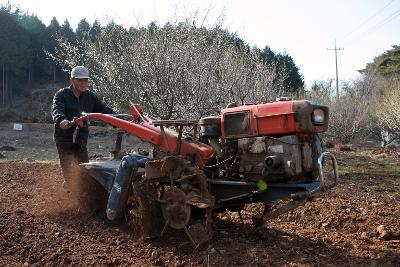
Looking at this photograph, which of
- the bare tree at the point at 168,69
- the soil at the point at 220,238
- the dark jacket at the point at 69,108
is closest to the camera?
the soil at the point at 220,238

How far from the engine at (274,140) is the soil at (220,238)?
70 cm

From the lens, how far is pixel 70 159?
655 centimetres

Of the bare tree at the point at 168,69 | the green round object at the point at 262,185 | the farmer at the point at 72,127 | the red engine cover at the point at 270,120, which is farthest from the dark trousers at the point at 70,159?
the bare tree at the point at 168,69

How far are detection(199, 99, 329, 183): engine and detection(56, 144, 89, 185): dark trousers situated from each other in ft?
7.43

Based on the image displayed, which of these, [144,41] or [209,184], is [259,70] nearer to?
[144,41]

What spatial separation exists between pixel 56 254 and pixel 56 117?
2054 millimetres

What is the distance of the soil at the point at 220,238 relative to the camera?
4.44 meters

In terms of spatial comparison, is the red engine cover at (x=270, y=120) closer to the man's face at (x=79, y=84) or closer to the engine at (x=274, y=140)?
the engine at (x=274, y=140)

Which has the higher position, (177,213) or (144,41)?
(144,41)

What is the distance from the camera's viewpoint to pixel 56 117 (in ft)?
20.2

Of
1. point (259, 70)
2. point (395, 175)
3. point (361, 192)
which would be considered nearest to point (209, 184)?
point (361, 192)

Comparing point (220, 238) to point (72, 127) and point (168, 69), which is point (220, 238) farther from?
point (168, 69)

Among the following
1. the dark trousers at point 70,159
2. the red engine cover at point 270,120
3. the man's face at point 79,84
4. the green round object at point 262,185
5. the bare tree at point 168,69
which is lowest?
the green round object at point 262,185

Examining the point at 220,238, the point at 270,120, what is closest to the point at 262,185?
the point at 270,120
